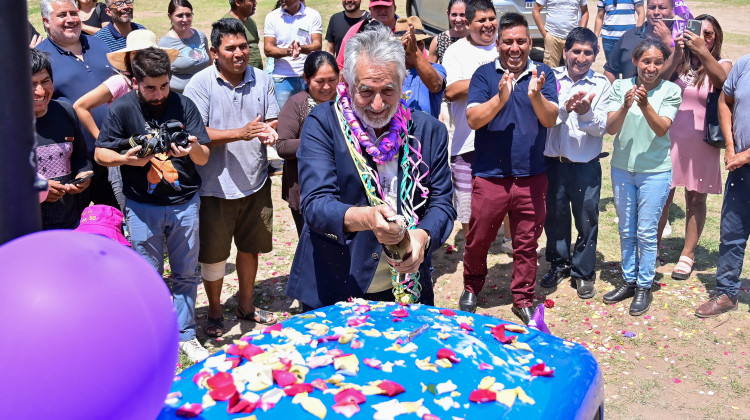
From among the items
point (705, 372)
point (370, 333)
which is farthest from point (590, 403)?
point (705, 372)

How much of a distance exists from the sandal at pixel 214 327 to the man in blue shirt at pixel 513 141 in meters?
2.04

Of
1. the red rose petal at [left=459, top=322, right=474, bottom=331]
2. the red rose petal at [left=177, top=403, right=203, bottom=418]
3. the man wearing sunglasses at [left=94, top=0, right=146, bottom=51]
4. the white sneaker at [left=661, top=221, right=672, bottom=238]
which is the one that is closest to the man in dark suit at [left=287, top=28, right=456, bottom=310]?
the red rose petal at [left=459, top=322, right=474, bottom=331]

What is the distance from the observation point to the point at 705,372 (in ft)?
17.5

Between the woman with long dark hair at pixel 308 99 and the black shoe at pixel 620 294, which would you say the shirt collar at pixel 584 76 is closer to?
the black shoe at pixel 620 294

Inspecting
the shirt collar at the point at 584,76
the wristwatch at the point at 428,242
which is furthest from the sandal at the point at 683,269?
the wristwatch at the point at 428,242

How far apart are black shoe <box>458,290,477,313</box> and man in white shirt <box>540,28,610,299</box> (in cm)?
81

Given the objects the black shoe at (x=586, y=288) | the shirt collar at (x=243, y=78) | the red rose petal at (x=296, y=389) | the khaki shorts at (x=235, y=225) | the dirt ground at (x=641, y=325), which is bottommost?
the dirt ground at (x=641, y=325)

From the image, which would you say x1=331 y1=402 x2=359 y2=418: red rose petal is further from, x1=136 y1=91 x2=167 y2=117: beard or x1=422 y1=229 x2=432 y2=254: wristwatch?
x1=136 y1=91 x2=167 y2=117: beard

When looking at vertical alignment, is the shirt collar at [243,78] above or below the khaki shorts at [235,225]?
above

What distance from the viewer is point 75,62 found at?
5922mm

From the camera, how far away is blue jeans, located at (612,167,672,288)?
6.14 m

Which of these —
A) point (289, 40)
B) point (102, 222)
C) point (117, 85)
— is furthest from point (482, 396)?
point (289, 40)

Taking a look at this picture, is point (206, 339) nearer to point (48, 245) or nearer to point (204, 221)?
point (204, 221)

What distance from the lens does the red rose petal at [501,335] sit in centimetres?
287
